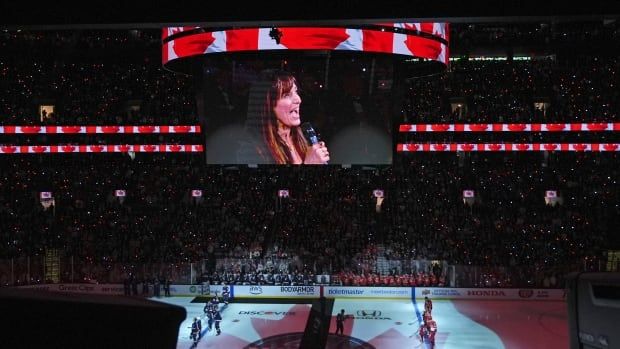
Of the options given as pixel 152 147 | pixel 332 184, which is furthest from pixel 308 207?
pixel 152 147

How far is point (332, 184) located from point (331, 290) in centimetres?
682

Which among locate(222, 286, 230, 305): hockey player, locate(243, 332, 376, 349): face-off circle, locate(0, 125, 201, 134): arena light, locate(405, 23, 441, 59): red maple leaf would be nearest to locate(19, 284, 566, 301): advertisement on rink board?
locate(222, 286, 230, 305): hockey player

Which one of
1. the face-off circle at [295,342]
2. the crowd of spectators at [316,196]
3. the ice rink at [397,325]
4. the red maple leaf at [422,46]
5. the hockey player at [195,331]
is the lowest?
the ice rink at [397,325]

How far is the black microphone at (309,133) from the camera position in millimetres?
20922

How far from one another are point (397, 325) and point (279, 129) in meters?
7.83

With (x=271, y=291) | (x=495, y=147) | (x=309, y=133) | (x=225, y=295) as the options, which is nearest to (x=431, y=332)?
(x=309, y=133)

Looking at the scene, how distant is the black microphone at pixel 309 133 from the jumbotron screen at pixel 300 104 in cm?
4

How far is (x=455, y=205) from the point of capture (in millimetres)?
27000

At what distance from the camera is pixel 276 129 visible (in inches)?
822

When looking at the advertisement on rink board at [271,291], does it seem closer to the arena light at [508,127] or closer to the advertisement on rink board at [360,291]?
the advertisement on rink board at [360,291]

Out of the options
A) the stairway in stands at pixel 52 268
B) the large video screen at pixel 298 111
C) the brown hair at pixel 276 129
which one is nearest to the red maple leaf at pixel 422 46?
the large video screen at pixel 298 111

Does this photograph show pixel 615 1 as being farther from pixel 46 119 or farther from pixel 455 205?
pixel 46 119

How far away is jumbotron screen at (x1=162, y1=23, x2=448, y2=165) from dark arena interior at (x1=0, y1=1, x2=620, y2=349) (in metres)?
0.07

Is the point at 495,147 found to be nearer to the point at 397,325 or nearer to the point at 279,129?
the point at 279,129
